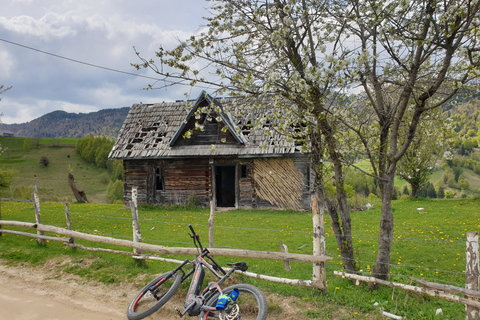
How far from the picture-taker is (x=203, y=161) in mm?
18438

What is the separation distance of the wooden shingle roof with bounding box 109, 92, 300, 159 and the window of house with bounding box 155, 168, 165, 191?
1329 mm

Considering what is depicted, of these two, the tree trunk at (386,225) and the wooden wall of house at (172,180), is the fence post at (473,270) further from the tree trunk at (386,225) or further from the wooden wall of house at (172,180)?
the wooden wall of house at (172,180)

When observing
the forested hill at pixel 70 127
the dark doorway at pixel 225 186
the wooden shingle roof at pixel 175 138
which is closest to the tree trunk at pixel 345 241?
the wooden shingle roof at pixel 175 138

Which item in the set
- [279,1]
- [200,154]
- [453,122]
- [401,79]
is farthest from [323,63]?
[200,154]

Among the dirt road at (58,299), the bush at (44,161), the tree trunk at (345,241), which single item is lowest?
the dirt road at (58,299)

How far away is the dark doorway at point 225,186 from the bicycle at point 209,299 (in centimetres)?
1583

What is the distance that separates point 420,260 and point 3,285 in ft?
32.5

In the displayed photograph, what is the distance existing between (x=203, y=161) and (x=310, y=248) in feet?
31.7

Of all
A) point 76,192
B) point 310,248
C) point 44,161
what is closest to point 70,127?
point 44,161

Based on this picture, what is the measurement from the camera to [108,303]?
608 centimetres

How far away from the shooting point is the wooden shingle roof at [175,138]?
1672 cm

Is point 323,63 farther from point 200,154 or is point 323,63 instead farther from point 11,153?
point 11,153

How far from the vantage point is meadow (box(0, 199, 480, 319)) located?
5.46 m

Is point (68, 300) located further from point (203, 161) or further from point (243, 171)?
point (243, 171)
